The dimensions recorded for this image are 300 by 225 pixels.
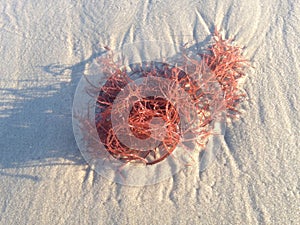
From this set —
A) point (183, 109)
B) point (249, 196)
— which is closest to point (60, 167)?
point (183, 109)

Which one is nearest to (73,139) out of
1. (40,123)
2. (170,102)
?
(40,123)

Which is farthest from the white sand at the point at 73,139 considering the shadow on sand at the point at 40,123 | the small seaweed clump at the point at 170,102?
the small seaweed clump at the point at 170,102

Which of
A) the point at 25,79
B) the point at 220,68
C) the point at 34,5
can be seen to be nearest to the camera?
the point at 220,68

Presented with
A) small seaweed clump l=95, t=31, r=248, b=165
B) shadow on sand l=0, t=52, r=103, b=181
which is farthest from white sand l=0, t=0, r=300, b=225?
small seaweed clump l=95, t=31, r=248, b=165

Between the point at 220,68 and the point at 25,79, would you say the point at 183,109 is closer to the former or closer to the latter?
the point at 220,68

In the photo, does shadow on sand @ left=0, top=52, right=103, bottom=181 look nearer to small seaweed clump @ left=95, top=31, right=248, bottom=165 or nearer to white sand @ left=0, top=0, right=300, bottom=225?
white sand @ left=0, top=0, right=300, bottom=225

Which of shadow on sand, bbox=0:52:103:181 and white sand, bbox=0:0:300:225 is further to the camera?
shadow on sand, bbox=0:52:103:181

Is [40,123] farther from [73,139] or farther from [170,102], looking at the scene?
[170,102]

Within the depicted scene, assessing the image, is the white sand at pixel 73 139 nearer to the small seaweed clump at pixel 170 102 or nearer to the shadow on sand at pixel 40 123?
the shadow on sand at pixel 40 123
